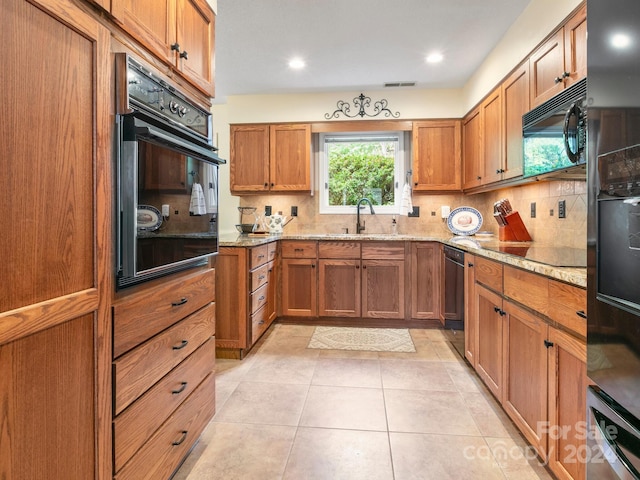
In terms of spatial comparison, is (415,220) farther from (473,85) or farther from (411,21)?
(411,21)

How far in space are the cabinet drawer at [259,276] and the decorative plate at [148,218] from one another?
1.52 metres

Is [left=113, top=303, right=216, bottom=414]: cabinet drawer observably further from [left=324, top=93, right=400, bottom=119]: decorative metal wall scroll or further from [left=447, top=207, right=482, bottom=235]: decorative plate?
[left=324, top=93, right=400, bottom=119]: decorative metal wall scroll

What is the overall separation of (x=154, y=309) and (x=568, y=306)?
1419 millimetres

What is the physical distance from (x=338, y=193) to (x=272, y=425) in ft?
9.12

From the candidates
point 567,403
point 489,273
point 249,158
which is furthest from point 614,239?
point 249,158

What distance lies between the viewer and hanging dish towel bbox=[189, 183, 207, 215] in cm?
138

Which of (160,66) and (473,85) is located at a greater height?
(473,85)

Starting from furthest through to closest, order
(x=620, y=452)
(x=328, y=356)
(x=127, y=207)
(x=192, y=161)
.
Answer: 1. (x=328, y=356)
2. (x=192, y=161)
3. (x=127, y=207)
4. (x=620, y=452)

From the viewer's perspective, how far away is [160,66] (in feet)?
4.14

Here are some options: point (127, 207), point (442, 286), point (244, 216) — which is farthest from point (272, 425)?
point (244, 216)

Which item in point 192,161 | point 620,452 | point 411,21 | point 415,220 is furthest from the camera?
point 415,220

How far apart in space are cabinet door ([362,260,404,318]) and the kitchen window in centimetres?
85

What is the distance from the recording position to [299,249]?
3.39 m

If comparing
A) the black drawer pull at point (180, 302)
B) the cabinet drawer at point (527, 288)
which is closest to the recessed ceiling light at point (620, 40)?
the cabinet drawer at point (527, 288)
